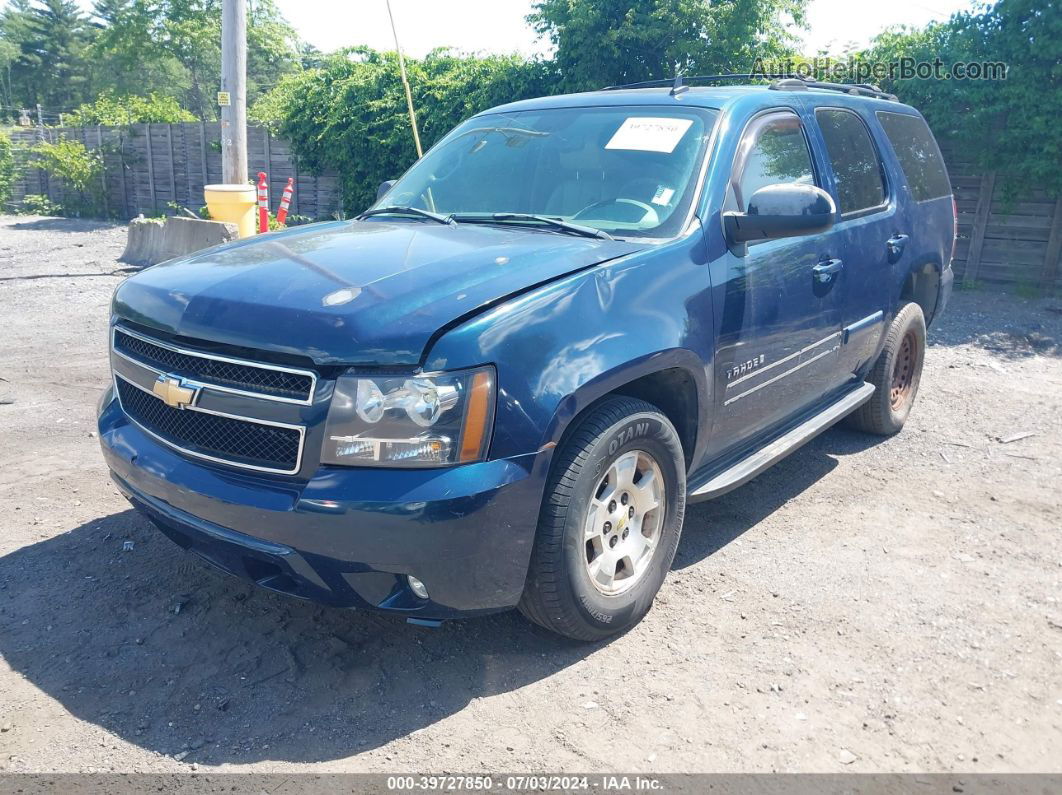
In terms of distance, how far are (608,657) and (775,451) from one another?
54.3 inches

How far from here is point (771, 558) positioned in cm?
404

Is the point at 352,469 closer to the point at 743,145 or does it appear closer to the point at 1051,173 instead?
the point at 743,145

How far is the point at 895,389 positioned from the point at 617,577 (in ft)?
10.7

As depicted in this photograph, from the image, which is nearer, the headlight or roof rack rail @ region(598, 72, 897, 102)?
the headlight

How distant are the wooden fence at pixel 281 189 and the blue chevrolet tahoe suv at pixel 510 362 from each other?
7443 mm

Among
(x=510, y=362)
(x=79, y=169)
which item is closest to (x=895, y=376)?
(x=510, y=362)

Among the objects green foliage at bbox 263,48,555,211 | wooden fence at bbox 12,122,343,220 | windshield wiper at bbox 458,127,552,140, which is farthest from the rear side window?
wooden fence at bbox 12,122,343,220

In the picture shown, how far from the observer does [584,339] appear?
9.53ft

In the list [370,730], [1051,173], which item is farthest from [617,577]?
[1051,173]

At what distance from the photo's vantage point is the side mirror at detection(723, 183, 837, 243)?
139 inches

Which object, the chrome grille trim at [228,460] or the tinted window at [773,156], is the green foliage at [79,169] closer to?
the chrome grille trim at [228,460]

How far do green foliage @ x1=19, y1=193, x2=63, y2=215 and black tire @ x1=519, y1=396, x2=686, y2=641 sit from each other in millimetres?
24243

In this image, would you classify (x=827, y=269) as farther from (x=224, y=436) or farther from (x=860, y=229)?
(x=224, y=436)

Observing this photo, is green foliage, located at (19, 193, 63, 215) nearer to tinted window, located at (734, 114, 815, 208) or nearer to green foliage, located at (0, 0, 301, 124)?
green foliage, located at (0, 0, 301, 124)
